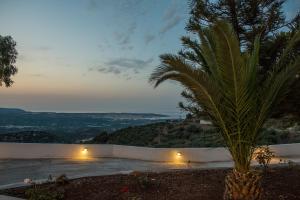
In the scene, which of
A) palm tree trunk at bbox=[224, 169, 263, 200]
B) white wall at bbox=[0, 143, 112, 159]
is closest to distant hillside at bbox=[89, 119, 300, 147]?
white wall at bbox=[0, 143, 112, 159]

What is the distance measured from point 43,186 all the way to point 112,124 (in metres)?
29.2

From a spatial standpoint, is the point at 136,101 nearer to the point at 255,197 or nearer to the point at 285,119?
the point at 285,119

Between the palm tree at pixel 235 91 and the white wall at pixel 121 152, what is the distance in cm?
863

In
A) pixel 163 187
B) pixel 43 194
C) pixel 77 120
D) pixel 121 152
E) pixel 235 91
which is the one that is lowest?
pixel 43 194

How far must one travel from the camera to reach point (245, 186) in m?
6.16

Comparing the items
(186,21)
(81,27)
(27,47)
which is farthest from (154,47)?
(27,47)

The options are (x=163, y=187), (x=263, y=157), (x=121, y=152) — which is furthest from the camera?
(x=121, y=152)

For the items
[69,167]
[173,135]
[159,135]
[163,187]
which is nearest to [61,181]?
[163,187]

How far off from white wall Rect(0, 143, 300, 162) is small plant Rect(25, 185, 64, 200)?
8.39 metres

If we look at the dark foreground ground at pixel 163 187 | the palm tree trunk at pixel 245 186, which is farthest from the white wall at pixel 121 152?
the palm tree trunk at pixel 245 186

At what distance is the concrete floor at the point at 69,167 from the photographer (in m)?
11.4

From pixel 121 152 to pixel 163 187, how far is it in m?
8.74

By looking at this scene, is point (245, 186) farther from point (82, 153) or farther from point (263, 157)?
point (82, 153)

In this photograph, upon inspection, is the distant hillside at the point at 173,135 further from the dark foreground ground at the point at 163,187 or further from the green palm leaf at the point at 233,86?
the green palm leaf at the point at 233,86
